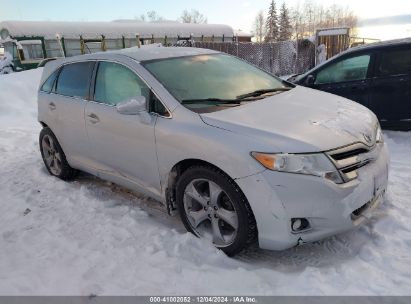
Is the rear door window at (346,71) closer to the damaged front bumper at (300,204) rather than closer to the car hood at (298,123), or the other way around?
the car hood at (298,123)

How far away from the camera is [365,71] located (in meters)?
6.37

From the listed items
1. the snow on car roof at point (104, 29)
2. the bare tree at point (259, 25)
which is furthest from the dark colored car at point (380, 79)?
the bare tree at point (259, 25)

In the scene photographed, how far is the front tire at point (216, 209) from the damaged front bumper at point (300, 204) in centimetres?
10

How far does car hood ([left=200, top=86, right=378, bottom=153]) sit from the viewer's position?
282 centimetres

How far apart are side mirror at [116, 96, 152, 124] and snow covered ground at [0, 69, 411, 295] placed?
104 centimetres

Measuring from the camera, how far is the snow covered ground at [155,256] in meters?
2.74

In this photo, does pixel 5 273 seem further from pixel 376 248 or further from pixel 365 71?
pixel 365 71

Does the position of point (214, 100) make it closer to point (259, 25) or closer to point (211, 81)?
point (211, 81)

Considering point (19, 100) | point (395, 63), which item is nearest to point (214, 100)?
point (395, 63)

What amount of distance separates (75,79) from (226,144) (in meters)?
2.62

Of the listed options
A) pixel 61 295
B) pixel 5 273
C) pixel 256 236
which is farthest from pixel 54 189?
pixel 256 236

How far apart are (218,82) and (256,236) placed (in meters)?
1.57

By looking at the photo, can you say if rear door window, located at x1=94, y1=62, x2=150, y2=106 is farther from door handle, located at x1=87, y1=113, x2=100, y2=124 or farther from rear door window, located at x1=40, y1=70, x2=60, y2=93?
rear door window, located at x1=40, y1=70, x2=60, y2=93

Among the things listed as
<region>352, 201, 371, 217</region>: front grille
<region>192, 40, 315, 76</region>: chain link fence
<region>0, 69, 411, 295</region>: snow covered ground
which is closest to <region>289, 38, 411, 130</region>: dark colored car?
<region>0, 69, 411, 295</region>: snow covered ground
